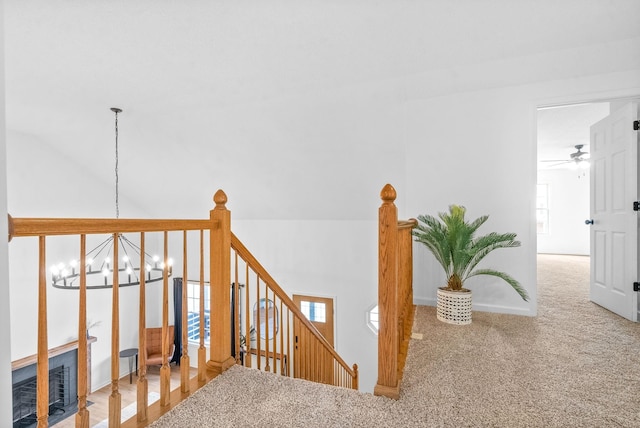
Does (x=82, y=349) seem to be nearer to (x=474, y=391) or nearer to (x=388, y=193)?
(x=388, y=193)

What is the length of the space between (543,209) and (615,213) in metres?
6.09

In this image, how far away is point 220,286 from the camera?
1938 mm

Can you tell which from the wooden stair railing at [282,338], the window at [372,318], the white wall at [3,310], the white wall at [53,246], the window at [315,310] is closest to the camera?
the white wall at [3,310]

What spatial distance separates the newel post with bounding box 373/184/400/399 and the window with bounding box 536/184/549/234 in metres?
8.33

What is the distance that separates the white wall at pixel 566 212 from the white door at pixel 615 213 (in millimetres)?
5468

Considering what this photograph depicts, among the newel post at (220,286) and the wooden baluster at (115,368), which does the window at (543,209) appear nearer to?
the newel post at (220,286)

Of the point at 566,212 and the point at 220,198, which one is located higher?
the point at 220,198

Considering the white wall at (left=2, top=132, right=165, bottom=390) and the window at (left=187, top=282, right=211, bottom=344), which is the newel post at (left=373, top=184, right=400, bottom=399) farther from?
the window at (left=187, top=282, right=211, bottom=344)

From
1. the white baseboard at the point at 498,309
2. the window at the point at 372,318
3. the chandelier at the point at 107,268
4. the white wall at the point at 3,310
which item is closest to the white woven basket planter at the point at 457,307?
the white baseboard at the point at 498,309

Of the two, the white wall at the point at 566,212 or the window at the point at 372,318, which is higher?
the white wall at the point at 566,212

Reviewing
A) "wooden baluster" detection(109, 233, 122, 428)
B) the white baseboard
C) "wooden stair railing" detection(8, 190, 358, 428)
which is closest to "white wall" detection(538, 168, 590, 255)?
the white baseboard

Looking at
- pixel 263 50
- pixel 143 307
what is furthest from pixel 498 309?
pixel 263 50

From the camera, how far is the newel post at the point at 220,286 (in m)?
1.94

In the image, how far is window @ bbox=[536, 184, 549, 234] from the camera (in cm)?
827
